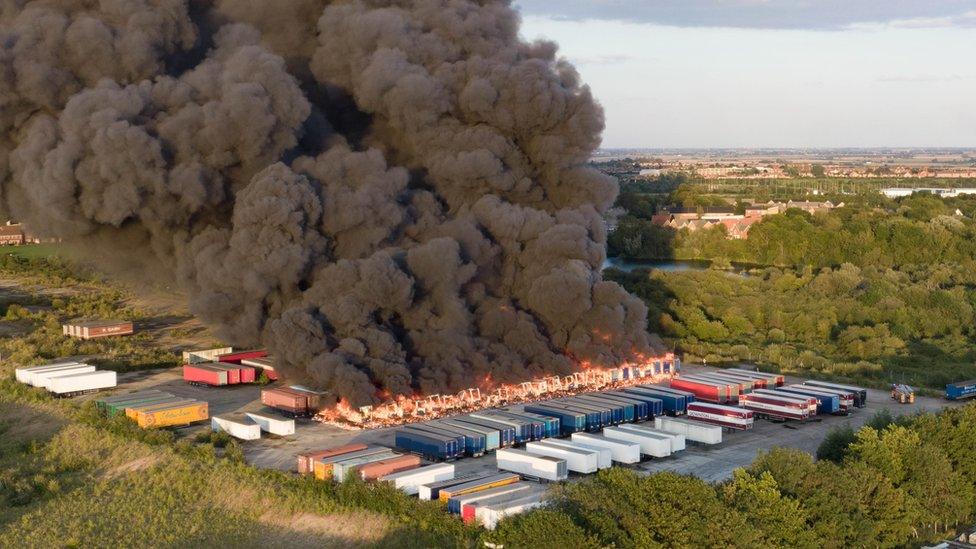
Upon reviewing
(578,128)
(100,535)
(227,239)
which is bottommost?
(100,535)

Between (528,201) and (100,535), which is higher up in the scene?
(528,201)

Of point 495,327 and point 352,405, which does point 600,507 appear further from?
point 495,327

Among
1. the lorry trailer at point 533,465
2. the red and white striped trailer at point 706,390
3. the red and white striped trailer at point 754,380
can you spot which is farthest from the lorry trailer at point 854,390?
the lorry trailer at point 533,465

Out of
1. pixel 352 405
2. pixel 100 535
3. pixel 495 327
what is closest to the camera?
pixel 100 535

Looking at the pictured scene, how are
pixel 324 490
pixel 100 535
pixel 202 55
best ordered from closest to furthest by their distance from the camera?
pixel 100 535, pixel 324 490, pixel 202 55

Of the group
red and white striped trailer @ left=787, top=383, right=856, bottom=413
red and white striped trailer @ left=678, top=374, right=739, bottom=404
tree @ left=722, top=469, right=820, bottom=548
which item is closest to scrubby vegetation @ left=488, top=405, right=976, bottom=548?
tree @ left=722, top=469, right=820, bottom=548

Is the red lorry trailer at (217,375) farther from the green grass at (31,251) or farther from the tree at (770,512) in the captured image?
the green grass at (31,251)

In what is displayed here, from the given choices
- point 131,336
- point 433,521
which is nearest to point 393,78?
point 131,336
